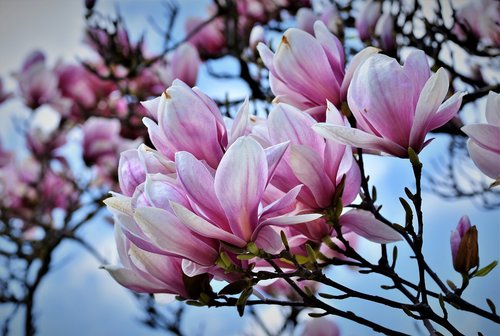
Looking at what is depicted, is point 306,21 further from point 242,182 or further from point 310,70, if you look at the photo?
point 242,182

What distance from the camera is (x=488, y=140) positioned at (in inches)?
20.4

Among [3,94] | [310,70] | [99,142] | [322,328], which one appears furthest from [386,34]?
[3,94]

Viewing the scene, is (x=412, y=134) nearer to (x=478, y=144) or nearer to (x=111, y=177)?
(x=478, y=144)

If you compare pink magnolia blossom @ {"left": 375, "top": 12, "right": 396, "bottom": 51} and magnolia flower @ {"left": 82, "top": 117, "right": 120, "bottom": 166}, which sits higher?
magnolia flower @ {"left": 82, "top": 117, "right": 120, "bottom": 166}

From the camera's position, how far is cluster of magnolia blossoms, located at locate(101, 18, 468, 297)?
448 millimetres

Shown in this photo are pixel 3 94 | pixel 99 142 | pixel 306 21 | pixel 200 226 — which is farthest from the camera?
pixel 3 94

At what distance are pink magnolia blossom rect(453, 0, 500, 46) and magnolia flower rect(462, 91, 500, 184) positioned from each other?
21.2 inches

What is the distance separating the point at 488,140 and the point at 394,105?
11 centimetres

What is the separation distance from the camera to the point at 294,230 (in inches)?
20.6

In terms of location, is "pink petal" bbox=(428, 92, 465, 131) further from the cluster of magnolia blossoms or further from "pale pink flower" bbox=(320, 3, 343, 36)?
"pale pink flower" bbox=(320, 3, 343, 36)

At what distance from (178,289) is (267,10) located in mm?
1239

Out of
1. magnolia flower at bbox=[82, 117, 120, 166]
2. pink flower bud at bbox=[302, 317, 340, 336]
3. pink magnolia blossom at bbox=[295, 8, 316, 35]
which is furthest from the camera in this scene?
magnolia flower at bbox=[82, 117, 120, 166]

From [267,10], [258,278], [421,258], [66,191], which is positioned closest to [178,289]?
[258,278]

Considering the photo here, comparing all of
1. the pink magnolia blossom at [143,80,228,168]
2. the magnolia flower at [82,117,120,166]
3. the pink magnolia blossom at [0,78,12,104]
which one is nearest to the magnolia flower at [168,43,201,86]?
the magnolia flower at [82,117,120,166]
